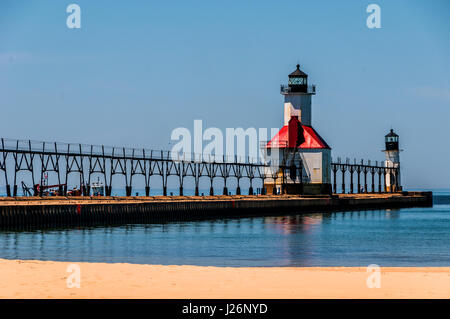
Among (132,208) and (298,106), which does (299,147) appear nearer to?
(298,106)

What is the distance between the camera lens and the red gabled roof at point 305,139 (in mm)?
92562

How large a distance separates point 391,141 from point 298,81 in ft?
113

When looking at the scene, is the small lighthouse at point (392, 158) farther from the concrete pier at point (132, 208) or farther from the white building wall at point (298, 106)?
the white building wall at point (298, 106)

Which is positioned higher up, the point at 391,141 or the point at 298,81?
the point at 298,81

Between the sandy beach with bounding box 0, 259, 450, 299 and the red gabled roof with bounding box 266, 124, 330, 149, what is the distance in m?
69.1

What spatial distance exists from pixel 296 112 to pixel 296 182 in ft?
28.3

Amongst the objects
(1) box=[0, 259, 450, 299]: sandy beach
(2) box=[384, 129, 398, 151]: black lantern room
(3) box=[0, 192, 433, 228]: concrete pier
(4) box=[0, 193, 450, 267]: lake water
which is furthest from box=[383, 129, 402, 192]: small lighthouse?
(1) box=[0, 259, 450, 299]: sandy beach

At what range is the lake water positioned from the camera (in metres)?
32.6

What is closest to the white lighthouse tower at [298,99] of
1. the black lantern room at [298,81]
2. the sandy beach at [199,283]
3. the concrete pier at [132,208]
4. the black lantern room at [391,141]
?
Result: the black lantern room at [298,81]

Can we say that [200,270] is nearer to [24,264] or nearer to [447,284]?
[24,264]

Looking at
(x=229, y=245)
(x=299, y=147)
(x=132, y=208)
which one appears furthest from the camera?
(x=299, y=147)

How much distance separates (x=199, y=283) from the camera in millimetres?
19625

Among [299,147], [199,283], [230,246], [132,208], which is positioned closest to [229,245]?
[230,246]
